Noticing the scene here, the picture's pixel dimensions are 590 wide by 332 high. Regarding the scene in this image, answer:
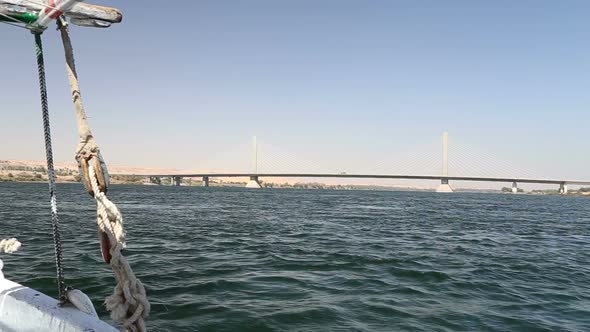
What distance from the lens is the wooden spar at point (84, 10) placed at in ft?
11.4

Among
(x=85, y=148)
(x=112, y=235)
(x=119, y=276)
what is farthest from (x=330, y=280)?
(x=85, y=148)

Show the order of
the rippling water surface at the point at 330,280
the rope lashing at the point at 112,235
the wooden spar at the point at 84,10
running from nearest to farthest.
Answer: the rope lashing at the point at 112,235
the wooden spar at the point at 84,10
the rippling water surface at the point at 330,280

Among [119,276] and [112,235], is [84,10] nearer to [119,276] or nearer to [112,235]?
[112,235]

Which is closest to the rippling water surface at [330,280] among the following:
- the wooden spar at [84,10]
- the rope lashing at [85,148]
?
the rope lashing at [85,148]

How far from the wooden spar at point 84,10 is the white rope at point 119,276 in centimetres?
136

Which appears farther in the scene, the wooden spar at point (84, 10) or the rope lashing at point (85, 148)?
the wooden spar at point (84, 10)

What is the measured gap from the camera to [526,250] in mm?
16859

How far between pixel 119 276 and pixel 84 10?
2126 mm

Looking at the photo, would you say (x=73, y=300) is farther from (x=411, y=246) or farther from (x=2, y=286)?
(x=411, y=246)

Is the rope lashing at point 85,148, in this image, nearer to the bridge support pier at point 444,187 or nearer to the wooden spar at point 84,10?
the wooden spar at point 84,10

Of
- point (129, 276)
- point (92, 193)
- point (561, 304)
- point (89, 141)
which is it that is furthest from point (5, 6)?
point (561, 304)

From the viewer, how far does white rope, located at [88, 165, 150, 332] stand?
10.0ft

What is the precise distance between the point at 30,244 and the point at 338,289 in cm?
1087

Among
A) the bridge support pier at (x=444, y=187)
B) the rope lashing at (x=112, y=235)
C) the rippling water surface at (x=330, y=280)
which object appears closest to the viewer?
the rope lashing at (x=112, y=235)
